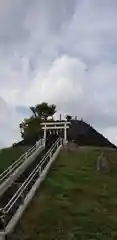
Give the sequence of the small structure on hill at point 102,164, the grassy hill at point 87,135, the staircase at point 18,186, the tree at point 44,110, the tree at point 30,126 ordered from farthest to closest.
A: the tree at point 44,110, the tree at point 30,126, the grassy hill at point 87,135, the small structure on hill at point 102,164, the staircase at point 18,186

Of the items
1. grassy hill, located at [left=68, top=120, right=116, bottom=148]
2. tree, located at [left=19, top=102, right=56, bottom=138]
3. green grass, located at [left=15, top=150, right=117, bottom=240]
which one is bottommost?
green grass, located at [left=15, top=150, right=117, bottom=240]

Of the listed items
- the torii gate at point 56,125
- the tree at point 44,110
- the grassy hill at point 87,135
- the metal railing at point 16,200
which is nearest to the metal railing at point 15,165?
the metal railing at point 16,200

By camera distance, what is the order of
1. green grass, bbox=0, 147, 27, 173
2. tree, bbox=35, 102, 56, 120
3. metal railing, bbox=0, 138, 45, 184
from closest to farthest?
metal railing, bbox=0, 138, 45, 184 → green grass, bbox=0, 147, 27, 173 → tree, bbox=35, 102, 56, 120

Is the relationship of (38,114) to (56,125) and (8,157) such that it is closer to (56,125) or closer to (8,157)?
(56,125)

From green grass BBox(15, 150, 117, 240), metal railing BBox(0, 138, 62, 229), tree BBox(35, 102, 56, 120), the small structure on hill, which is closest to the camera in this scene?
green grass BBox(15, 150, 117, 240)

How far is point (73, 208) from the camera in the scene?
19172 millimetres

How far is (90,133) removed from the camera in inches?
2083

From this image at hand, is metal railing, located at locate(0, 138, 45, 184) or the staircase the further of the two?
metal railing, located at locate(0, 138, 45, 184)

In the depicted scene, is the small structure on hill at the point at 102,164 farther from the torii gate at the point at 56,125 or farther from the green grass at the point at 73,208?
the torii gate at the point at 56,125

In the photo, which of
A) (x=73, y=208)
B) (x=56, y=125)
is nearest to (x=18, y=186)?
(x=73, y=208)

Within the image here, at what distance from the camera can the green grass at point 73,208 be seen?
16.0 metres

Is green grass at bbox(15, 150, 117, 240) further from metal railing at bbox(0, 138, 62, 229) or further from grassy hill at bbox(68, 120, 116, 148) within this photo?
grassy hill at bbox(68, 120, 116, 148)

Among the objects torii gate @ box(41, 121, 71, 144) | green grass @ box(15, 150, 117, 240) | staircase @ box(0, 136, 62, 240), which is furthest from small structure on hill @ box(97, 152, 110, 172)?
torii gate @ box(41, 121, 71, 144)

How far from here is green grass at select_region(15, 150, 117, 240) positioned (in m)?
16.0
